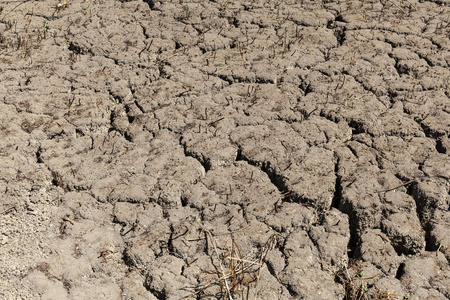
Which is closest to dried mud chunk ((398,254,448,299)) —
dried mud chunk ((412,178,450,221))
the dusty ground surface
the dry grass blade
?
the dusty ground surface

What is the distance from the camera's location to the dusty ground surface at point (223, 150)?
8.17 feet

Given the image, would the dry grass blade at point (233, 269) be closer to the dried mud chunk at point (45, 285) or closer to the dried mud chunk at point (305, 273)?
the dried mud chunk at point (305, 273)

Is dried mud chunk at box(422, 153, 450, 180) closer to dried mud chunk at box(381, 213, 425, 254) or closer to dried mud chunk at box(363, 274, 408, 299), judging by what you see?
dried mud chunk at box(381, 213, 425, 254)

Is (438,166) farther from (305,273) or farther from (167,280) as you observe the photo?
(167,280)

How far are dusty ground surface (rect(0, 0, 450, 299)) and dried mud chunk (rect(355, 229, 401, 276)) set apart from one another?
0.4 inches

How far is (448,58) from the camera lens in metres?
3.82

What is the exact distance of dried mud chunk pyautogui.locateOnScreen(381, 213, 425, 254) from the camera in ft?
8.61

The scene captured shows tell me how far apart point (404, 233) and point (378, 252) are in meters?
0.19

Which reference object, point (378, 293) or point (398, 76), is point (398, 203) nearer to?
point (378, 293)

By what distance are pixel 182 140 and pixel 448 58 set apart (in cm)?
219

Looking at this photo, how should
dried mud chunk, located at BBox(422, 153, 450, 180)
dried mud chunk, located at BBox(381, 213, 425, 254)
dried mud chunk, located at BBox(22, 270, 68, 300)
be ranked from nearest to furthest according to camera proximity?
dried mud chunk, located at BBox(22, 270, 68, 300) → dried mud chunk, located at BBox(381, 213, 425, 254) → dried mud chunk, located at BBox(422, 153, 450, 180)

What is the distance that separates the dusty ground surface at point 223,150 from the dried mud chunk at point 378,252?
0.03 ft

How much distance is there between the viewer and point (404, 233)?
2639mm

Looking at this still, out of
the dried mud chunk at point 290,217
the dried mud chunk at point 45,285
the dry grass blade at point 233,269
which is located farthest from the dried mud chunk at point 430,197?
the dried mud chunk at point 45,285
